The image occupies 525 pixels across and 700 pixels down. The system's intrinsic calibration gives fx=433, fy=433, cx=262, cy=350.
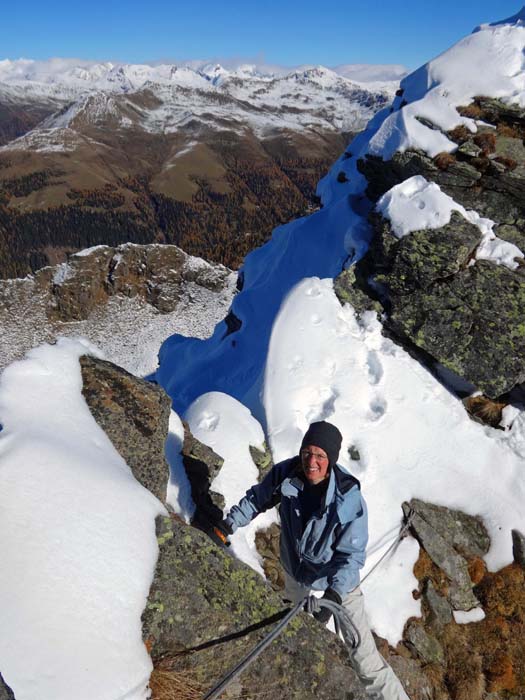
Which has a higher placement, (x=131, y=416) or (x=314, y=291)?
(x=314, y=291)

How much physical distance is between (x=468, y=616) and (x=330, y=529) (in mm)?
9591

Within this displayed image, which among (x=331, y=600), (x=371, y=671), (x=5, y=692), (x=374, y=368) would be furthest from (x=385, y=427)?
(x=5, y=692)

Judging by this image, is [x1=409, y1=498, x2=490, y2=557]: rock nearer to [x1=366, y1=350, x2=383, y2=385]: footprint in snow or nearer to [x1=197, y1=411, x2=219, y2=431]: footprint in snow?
[x1=366, y1=350, x2=383, y2=385]: footprint in snow

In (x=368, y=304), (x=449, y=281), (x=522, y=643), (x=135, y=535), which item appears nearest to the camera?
(x=135, y=535)

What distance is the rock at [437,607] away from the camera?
1275 cm

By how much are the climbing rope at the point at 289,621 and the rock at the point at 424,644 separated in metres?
6.79

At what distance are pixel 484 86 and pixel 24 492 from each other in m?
25.3

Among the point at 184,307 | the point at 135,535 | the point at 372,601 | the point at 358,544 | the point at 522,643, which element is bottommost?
the point at 184,307

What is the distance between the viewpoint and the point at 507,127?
20.4 metres

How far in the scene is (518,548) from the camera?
14.3 meters

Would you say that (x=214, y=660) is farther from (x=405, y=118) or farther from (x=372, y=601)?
(x=405, y=118)

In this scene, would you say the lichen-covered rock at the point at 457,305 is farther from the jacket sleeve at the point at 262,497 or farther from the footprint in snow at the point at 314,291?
the jacket sleeve at the point at 262,497

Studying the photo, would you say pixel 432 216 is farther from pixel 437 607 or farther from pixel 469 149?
pixel 437 607

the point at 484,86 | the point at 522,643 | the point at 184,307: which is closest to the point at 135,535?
the point at 522,643
